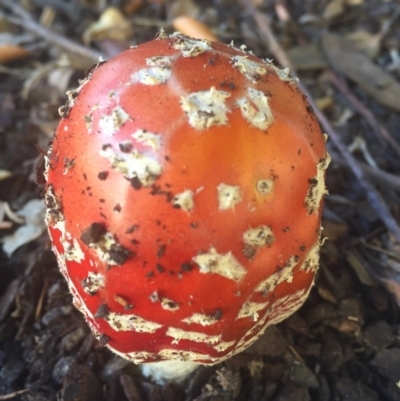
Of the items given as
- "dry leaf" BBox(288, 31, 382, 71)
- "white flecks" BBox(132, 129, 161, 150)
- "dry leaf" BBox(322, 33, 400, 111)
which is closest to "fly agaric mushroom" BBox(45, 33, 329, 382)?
"white flecks" BBox(132, 129, 161, 150)

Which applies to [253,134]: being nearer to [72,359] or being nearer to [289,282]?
[289,282]

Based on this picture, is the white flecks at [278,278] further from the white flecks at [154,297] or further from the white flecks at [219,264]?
the white flecks at [154,297]

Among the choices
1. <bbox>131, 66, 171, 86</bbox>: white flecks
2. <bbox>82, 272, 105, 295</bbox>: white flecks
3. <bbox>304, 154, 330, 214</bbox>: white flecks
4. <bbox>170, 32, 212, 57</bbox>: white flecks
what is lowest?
<bbox>82, 272, 105, 295</bbox>: white flecks

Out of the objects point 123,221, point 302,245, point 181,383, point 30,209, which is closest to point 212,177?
point 123,221

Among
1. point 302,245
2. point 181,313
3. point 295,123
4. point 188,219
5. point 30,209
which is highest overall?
point 295,123

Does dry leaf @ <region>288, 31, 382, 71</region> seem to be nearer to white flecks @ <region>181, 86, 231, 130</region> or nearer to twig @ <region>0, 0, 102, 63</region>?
twig @ <region>0, 0, 102, 63</region>

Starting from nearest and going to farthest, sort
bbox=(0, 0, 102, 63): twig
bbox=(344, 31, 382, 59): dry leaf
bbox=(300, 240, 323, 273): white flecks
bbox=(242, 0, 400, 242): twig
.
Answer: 1. bbox=(300, 240, 323, 273): white flecks
2. bbox=(242, 0, 400, 242): twig
3. bbox=(0, 0, 102, 63): twig
4. bbox=(344, 31, 382, 59): dry leaf

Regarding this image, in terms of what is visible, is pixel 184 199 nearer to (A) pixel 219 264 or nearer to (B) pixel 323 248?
(A) pixel 219 264
